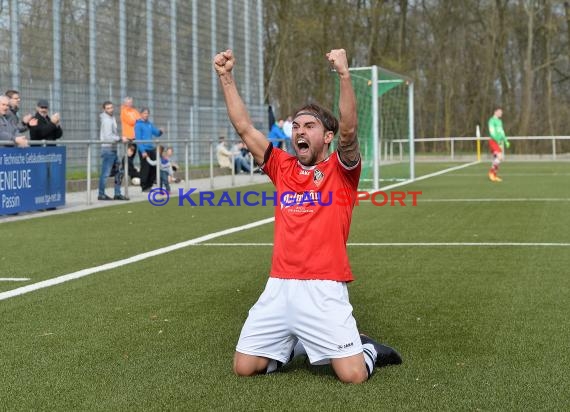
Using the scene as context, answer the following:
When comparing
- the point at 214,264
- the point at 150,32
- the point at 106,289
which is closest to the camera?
the point at 106,289

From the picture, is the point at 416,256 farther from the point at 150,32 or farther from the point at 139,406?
the point at 150,32

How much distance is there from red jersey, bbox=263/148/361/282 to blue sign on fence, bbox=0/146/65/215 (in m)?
10.7

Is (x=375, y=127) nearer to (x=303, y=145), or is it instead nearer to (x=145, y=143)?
(x=145, y=143)

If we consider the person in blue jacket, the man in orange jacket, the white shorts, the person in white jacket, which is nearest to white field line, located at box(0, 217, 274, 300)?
the white shorts

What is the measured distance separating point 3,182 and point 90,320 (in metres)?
9.14

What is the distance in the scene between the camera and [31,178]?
16750mm

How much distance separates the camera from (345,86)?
212 inches

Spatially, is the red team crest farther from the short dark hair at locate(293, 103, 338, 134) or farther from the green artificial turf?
the green artificial turf

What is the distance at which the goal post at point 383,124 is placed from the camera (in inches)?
952

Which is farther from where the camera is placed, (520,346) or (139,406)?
(520,346)

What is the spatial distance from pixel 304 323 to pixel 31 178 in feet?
39.3

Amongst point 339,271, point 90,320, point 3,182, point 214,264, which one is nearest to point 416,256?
point 214,264

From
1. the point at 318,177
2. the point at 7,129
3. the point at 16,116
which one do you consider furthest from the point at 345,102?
the point at 16,116

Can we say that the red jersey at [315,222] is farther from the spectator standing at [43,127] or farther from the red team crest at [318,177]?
the spectator standing at [43,127]
